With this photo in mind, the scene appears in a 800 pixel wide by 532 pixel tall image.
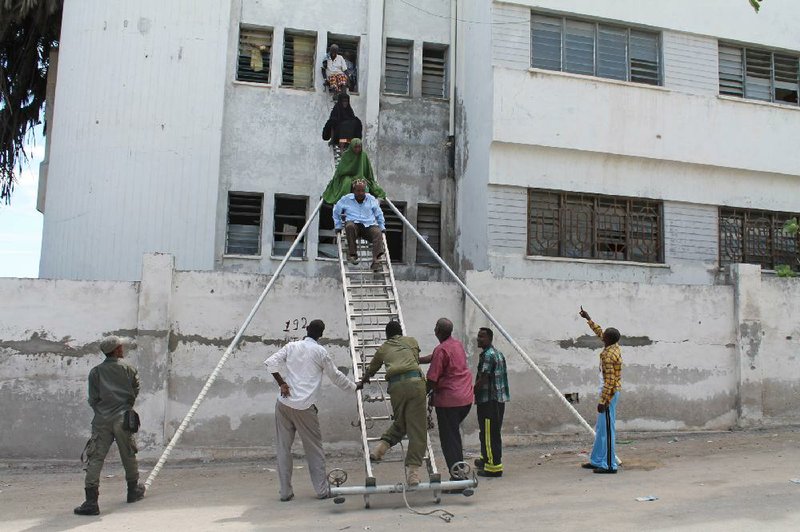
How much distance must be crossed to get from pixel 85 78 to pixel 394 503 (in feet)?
34.6

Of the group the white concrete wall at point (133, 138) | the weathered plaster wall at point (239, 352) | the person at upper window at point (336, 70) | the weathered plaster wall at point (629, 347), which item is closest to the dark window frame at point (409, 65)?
the person at upper window at point (336, 70)

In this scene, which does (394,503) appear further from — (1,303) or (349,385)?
(1,303)

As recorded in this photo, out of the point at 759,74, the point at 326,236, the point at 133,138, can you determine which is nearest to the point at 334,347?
the point at 326,236

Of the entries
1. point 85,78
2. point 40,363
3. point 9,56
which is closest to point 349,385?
point 40,363

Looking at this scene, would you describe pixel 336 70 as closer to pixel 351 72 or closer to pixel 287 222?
pixel 351 72

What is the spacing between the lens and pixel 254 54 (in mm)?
14766

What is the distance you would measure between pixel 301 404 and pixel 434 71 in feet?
33.3

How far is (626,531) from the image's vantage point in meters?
5.90

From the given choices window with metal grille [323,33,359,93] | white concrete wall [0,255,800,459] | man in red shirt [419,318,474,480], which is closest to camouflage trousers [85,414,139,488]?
white concrete wall [0,255,800,459]

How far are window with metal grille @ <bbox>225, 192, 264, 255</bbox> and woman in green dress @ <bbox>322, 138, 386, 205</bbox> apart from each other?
3.99m

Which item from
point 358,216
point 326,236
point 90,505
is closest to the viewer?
point 90,505

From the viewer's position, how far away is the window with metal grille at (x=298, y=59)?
589 inches

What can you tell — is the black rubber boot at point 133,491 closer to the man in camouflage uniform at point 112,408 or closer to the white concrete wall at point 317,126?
the man in camouflage uniform at point 112,408

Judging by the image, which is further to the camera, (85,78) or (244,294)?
(85,78)
